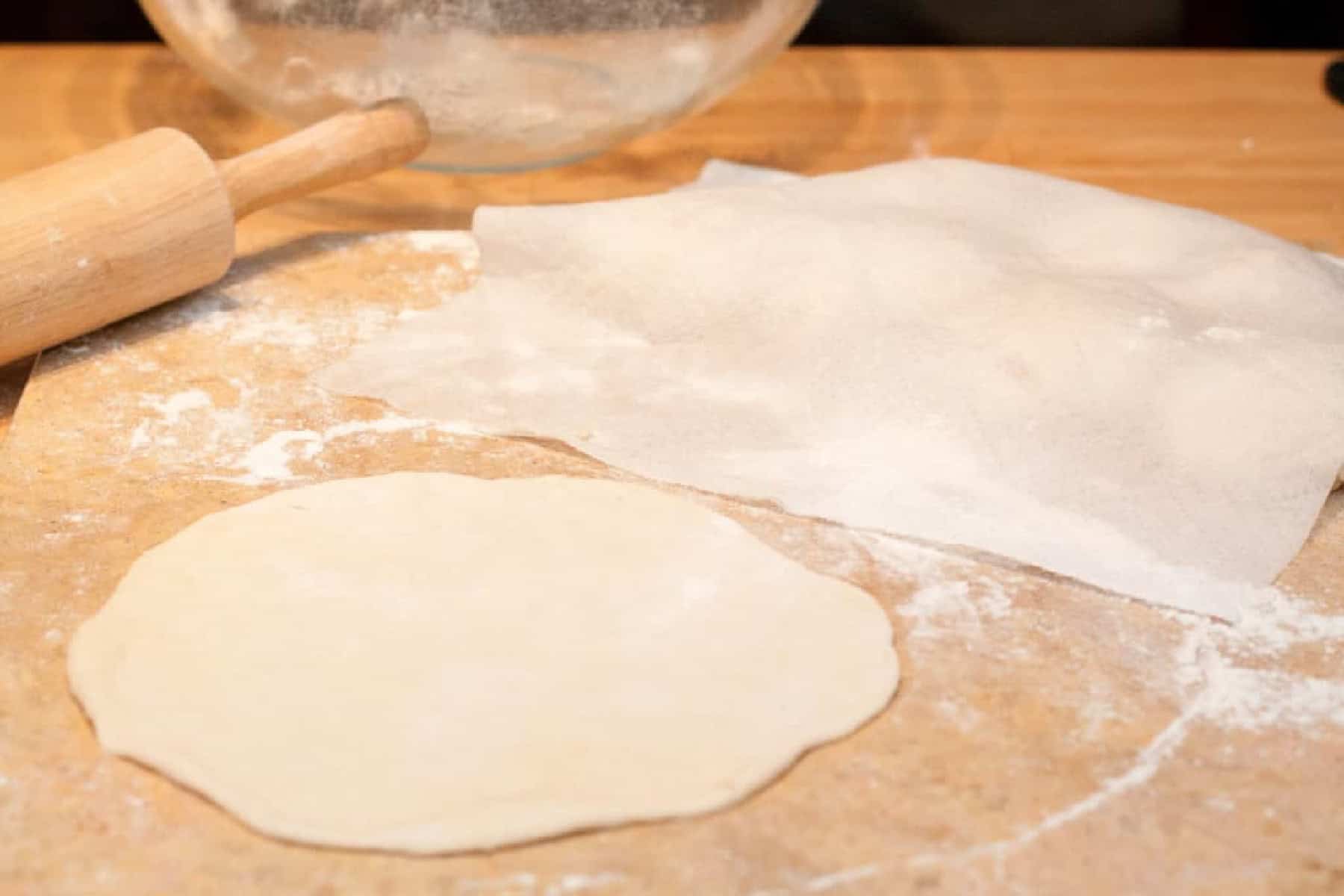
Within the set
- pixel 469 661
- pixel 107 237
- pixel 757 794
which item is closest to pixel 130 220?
pixel 107 237

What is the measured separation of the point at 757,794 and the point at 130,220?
2.65ft

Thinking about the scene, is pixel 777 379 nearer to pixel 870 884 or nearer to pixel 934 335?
pixel 934 335

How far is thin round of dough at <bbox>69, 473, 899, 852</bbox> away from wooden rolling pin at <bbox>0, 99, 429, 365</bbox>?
11.9 inches

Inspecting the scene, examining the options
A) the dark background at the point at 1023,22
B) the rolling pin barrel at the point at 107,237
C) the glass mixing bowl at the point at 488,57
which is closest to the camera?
the rolling pin barrel at the point at 107,237

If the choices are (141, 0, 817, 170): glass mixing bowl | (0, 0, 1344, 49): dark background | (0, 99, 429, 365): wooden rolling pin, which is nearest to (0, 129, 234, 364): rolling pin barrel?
(0, 99, 429, 365): wooden rolling pin

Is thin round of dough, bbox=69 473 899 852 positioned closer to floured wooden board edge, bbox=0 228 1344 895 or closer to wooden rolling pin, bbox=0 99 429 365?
floured wooden board edge, bbox=0 228 1344 895

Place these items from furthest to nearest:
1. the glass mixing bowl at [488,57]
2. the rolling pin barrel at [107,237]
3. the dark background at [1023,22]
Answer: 1. the dark background at [1023,22]
2. the glass mixing bowl at [488,57]
3. the rolling pin barrel at [107,237]

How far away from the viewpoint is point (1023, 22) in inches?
94.7

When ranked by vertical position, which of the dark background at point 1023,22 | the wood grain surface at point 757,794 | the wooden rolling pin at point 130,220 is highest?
the wooden rolling pin at point 130,220

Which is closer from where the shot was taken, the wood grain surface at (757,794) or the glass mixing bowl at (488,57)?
the wood grain surface at (757,794)

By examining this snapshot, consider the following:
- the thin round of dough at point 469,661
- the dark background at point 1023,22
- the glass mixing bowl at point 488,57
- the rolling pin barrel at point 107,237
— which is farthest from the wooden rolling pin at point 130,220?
the dark background at point 1023,22

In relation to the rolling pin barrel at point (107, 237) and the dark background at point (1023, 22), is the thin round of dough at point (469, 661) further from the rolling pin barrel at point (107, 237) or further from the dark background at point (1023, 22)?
the dark background at point (1023, 22)

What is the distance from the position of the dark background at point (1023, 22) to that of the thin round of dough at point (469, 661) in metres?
1.39

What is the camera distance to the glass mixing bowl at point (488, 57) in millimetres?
1604
